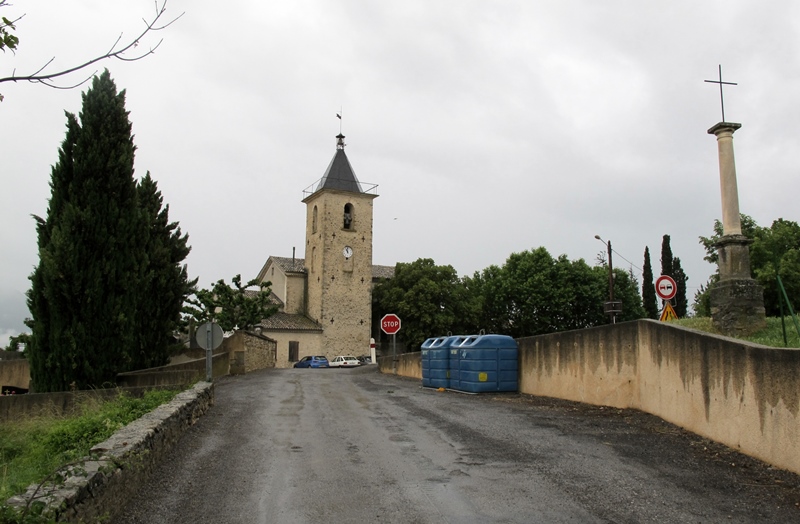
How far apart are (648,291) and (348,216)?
87.5ft

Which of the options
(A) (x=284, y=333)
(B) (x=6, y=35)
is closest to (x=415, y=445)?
(B) (x=6, y=35)

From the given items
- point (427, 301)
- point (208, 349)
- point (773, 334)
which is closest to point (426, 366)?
point (208, 349)

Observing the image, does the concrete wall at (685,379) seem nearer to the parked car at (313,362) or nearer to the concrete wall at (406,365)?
the concrete wall at (406,365)

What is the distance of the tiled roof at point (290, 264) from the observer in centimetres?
6165

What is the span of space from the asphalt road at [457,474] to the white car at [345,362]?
3957 cm

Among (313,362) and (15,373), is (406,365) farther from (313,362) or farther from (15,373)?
(313,362)

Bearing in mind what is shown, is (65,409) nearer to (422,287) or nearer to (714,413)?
(714,413)

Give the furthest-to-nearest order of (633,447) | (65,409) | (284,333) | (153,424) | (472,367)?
(284,333) → (472,367) → (65,409) → (633,447) → (153,424)

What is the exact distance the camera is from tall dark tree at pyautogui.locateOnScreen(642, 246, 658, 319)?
58.6 metres

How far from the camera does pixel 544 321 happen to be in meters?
56.3

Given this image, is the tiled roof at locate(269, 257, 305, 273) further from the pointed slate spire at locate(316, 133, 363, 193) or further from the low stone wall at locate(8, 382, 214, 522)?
the low stone wall at locate(8, 382, 214, 522)

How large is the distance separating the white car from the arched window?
12.5m

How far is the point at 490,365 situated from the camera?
705 inches

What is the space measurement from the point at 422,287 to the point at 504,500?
4992cm
